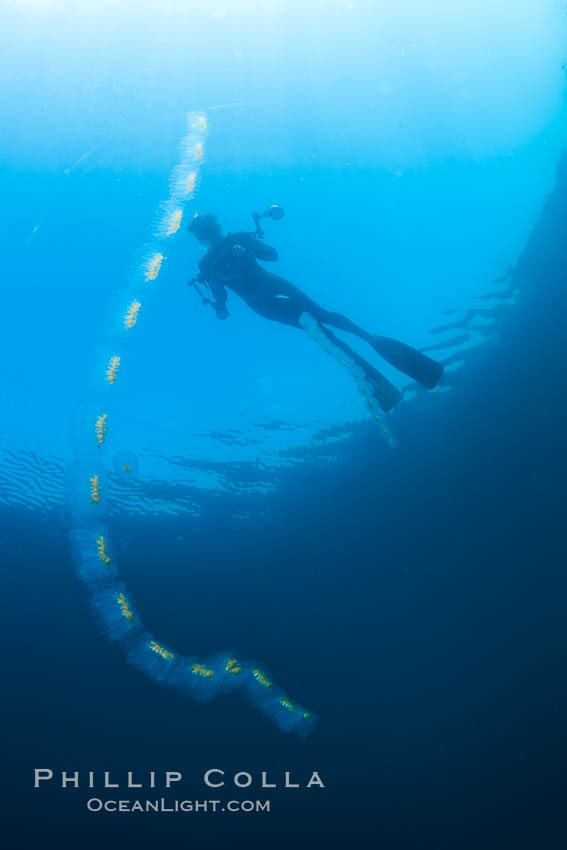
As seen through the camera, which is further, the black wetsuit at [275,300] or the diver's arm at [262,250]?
the diver's arm at [262,250]

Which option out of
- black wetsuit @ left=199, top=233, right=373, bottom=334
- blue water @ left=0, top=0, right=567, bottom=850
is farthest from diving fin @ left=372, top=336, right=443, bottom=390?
blue water @ left=0, top=0, right=567, bottom=850

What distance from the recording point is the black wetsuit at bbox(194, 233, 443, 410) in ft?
24.0

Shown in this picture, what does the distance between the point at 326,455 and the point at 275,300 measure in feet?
20.1

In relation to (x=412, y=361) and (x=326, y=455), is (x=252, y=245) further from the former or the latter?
(x=326, y=455)

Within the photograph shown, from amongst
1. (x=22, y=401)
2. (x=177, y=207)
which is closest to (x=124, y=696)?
(x=22, y=401)

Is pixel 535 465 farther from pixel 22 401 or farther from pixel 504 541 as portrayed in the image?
pixel 22 401

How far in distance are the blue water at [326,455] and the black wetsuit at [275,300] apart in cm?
288

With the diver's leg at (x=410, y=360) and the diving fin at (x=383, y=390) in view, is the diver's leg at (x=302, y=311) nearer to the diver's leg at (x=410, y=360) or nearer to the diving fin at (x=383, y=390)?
the diver's leg at (x=410, y=360)

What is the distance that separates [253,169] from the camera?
10.1m

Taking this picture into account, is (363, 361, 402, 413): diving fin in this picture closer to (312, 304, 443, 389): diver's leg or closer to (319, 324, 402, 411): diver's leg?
(319, 324, 402, 411): diver's leg

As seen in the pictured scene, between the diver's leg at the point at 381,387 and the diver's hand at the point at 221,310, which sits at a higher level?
the diver's hand at the point at 221,310

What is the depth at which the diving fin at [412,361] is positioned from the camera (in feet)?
23.3

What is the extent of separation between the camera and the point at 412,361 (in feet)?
23.8

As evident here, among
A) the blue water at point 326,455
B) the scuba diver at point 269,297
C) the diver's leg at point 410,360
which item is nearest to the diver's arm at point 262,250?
the scuba diver at point 269,297
